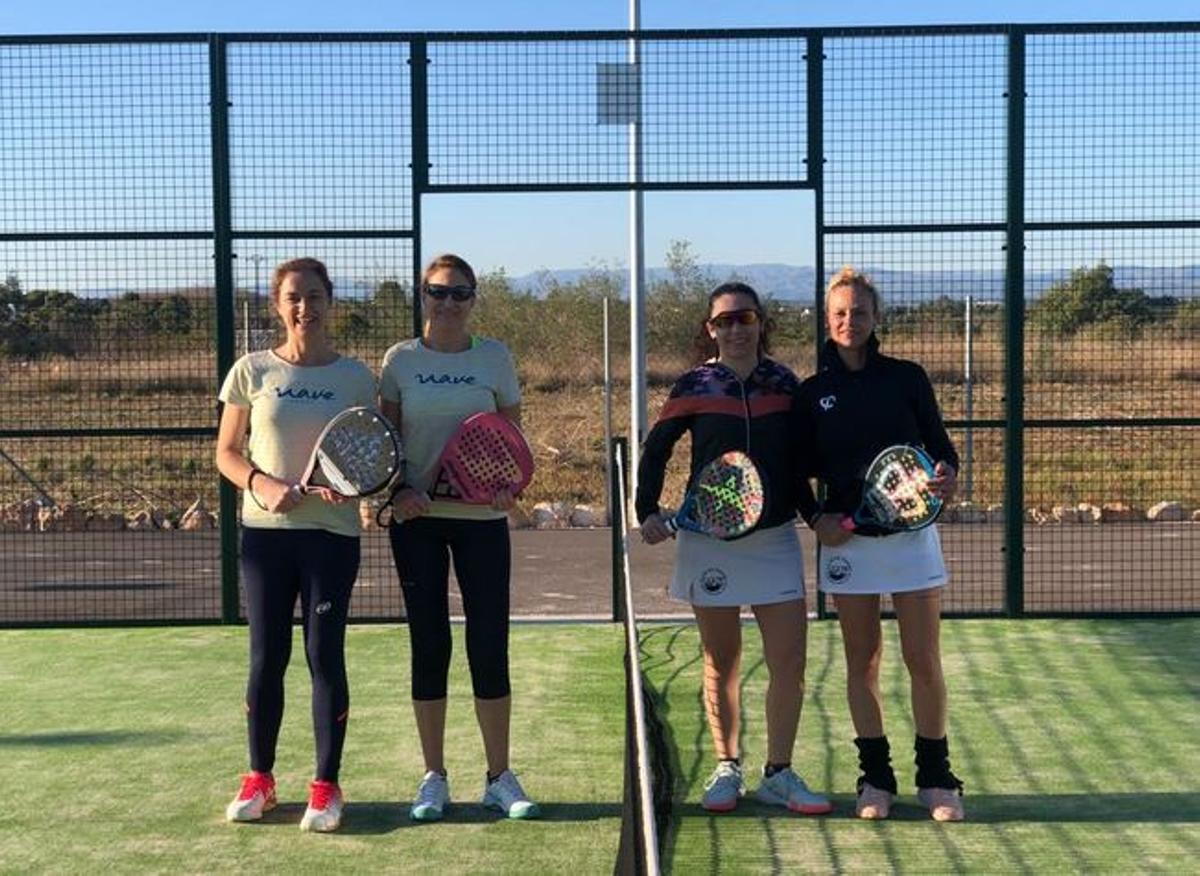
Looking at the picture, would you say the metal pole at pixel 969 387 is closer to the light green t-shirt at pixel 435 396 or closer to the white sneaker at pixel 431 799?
the light green t-shirt at pixel 435 396

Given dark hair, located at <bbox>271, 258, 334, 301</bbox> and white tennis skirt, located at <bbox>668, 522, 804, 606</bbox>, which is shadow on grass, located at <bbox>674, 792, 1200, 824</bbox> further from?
dark hair, located at <bbox>271, 258, 334, 301</bbox>

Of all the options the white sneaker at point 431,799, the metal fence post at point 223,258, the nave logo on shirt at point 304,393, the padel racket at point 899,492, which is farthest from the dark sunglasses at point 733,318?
the metal fence post at point 223,258

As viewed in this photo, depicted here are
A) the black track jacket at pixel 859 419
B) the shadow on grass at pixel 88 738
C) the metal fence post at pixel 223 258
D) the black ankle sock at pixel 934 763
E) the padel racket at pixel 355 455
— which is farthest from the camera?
the metal fence post at pixel 223 258

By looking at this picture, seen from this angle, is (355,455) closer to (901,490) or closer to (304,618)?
(304,618)

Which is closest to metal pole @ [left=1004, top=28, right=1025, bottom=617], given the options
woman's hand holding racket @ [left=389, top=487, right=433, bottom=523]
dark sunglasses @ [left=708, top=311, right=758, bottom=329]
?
dark sunglasses @ [left=708, top=311, right=758, bottom=329]

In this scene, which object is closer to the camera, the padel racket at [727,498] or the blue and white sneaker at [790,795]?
the padel racket at [727,498]

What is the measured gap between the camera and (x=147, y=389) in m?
9.80

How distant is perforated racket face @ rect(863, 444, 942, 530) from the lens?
16.2 feet

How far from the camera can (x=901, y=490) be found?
495 centimetres

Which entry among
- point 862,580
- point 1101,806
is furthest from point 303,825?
point 1101,806

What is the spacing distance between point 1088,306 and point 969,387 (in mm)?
894

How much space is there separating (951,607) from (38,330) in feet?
18.5

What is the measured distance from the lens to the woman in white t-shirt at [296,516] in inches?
197

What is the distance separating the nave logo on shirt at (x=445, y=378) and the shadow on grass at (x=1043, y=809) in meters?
1.67
